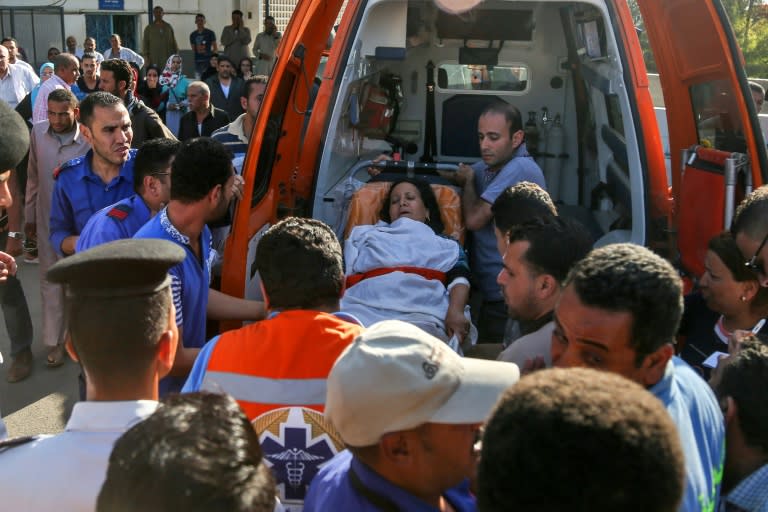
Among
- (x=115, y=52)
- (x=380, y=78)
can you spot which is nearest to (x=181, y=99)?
(x=115, y=52)

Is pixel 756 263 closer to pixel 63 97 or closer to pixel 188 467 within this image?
pixel 188 467

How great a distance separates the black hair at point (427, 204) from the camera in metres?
4.28

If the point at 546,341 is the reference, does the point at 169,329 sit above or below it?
above

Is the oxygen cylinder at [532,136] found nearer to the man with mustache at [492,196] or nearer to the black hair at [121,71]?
the man with mustache at [492,196]

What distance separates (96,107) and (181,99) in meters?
7.68

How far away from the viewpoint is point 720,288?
114 inches

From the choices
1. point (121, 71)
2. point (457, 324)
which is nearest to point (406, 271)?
point (457, 324)

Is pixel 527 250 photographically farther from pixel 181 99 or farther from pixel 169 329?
pixel 181 99

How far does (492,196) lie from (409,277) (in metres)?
0.71

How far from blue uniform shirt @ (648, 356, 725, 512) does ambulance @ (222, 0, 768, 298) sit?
66.4 inches

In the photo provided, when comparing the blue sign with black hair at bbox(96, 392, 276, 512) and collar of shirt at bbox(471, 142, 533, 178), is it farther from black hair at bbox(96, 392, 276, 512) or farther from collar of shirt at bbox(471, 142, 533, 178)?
black hair at bbox(96, 392, 276, 512)

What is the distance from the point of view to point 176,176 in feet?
9.86

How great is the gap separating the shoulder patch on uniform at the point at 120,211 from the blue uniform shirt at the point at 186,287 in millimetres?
270

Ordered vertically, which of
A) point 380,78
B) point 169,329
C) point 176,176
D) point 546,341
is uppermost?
point 380,78
